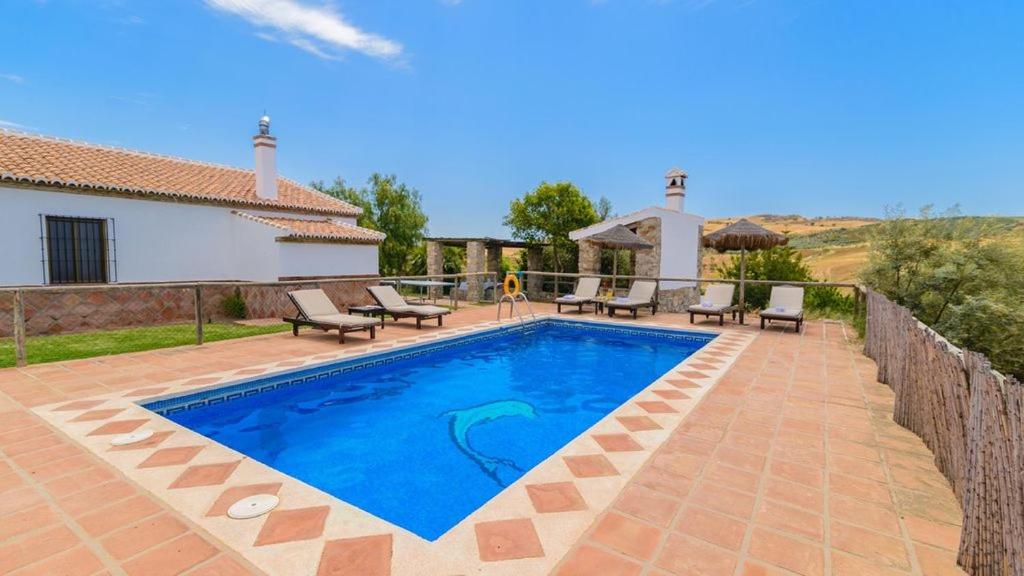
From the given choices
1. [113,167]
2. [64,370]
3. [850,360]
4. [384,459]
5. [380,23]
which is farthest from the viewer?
[380,23]

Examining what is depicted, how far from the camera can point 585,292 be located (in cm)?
1319

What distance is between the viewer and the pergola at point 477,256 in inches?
698

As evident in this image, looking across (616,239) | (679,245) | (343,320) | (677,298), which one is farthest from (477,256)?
(343,320)

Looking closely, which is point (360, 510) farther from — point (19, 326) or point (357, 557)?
point (19, 326)

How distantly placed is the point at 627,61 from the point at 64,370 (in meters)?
17.7

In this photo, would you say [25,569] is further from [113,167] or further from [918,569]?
[113,167]

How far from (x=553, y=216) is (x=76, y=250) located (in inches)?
678

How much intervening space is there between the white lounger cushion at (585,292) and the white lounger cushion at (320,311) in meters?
5.75

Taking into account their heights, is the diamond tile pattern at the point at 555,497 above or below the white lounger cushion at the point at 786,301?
below

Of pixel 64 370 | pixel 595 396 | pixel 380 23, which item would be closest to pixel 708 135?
pixel 380 23

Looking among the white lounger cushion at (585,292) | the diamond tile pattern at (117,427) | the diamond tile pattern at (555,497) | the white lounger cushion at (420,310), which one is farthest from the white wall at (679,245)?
the diamond tile pattern at (117,427)

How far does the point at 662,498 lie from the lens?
2.91 metres

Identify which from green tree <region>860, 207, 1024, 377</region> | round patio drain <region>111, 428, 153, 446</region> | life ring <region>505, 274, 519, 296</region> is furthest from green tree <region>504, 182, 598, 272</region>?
round patio drain <region>111, 428, 153, 446</region>

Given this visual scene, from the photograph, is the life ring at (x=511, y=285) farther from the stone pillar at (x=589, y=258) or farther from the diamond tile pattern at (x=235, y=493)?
the diamond tile pattern at (x=235, y=493)
